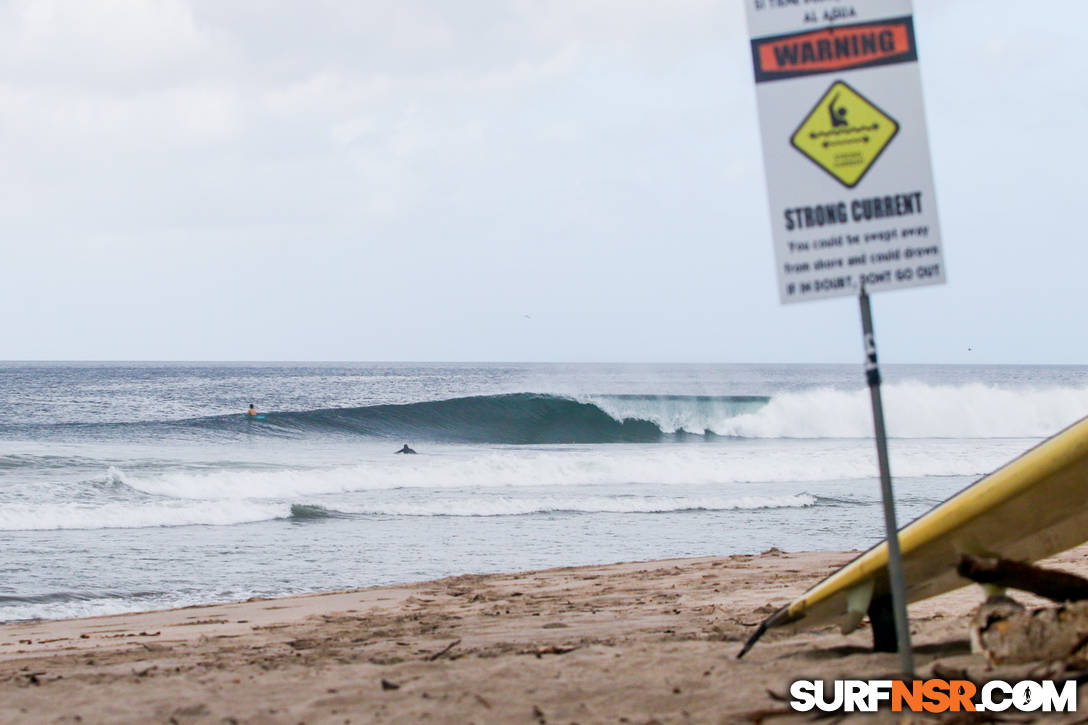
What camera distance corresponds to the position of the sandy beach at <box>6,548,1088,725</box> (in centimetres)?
327

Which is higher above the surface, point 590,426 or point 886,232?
point 886,232

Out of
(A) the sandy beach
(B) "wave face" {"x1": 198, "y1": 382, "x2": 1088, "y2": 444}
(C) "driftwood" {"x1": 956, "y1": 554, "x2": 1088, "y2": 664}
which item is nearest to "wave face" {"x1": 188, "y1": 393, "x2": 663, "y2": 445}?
(B) "wave face" {"x1": 198, "y1": 382, "x2": 1088, "y2": 444}

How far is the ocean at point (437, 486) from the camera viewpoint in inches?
371

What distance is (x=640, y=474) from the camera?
18.3 meters

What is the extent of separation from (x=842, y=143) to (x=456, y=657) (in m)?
2.82

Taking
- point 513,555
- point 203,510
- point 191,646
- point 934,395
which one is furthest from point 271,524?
point 934,395

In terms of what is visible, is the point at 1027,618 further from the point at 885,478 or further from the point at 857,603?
the point at 885,478

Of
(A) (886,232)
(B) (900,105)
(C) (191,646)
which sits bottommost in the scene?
(C) (191,646)

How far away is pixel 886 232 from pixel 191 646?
438 cm

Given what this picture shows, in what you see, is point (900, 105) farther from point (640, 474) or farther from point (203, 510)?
point (640, 474)

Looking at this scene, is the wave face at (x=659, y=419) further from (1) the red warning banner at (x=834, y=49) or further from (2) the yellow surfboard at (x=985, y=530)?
(1) the red warning banner at (x=834, y=49)

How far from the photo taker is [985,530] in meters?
3.20

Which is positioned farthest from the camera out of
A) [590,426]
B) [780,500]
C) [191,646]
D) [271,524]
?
[590,426]

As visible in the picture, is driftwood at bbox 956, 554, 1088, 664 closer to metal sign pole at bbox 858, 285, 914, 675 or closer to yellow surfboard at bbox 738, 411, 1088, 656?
yellow surfboard at bbox 738, 411, 1088, 656
